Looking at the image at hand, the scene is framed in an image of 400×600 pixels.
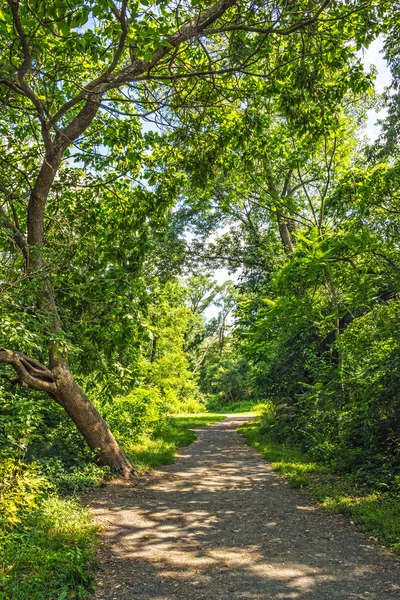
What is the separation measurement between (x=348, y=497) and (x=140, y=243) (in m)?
5.55

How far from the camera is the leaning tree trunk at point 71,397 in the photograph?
6973mm

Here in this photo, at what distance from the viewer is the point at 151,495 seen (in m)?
7.53

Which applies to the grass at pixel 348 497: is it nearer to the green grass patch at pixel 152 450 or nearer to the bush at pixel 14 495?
the green grass patch at pixel 152 450

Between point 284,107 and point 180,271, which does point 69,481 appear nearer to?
point 284,107

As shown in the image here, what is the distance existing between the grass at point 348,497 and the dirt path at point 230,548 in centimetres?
20

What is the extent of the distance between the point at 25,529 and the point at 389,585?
3.79 m

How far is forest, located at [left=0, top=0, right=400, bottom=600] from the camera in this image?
504cm

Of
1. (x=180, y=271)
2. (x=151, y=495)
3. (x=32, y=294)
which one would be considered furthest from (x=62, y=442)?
(x=180, y=271)

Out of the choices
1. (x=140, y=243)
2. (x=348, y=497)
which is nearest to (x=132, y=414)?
(x=140, y=243)

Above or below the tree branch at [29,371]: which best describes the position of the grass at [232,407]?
below

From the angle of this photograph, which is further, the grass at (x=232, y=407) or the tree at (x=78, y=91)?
the grass at (x=232, y=407)

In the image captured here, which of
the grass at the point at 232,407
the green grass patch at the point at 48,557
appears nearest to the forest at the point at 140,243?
the green grass patch at the point at 48,557

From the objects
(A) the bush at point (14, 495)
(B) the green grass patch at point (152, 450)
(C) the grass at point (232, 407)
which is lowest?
(C) the grass at point (232, 407)

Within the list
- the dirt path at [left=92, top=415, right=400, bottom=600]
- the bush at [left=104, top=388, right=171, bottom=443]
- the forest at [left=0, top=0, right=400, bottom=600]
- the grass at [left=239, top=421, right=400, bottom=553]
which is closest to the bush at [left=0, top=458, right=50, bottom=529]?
the forest at [left=0, top=0, right=400, bottom=600]
